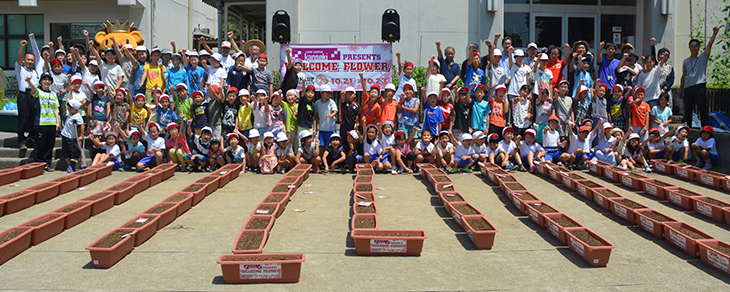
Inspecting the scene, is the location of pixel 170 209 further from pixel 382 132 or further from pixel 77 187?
pixel 382 132

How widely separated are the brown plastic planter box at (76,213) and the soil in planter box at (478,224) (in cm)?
480

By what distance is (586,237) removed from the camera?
20.2ft

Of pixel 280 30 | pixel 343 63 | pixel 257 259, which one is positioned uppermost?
pixel 280 30

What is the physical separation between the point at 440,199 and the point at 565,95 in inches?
194

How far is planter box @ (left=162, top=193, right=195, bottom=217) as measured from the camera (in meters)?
7.72

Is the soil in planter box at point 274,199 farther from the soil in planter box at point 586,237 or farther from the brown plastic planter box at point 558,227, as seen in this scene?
the soil in planter box at point 586,237

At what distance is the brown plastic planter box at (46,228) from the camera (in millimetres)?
6371

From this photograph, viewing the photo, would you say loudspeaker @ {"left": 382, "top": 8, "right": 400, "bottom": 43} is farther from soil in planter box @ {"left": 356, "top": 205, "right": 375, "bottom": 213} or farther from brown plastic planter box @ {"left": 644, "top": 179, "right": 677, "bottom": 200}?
soil in planter box @ {"left": 356, "top": 205, "right": 375, "bottom": 213}

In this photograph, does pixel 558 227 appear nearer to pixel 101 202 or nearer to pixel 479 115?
pixel 479 115

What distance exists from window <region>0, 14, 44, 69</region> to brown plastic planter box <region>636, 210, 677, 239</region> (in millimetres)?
21629

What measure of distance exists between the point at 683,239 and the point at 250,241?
4.57 m

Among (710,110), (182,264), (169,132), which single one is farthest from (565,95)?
(182,264)

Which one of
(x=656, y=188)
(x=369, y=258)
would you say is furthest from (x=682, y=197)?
(x=369, y=258)

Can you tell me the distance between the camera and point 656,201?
8.79m
